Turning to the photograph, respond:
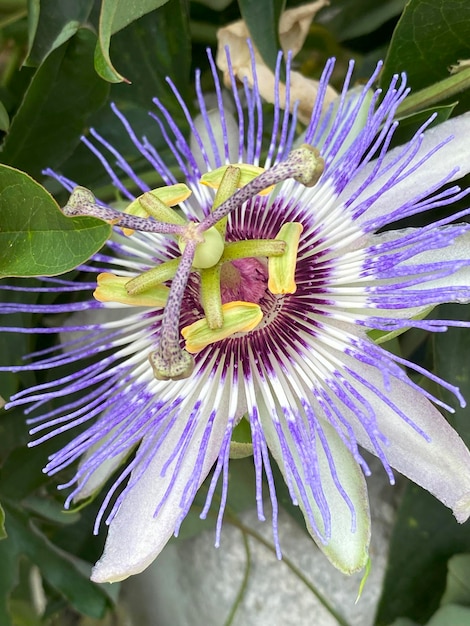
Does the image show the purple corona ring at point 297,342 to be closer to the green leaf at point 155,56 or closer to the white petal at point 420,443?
the white petal at point 420,443

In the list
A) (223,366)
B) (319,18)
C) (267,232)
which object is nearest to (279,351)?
(223,366)

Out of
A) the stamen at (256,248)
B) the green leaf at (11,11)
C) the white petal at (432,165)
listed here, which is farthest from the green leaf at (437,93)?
the green leaf at (11,11)

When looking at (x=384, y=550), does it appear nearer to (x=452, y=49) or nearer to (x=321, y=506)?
(x=321, y=506)

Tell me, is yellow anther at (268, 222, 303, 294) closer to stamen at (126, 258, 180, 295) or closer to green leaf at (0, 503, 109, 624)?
stamen at (126, 258, 180, 295)

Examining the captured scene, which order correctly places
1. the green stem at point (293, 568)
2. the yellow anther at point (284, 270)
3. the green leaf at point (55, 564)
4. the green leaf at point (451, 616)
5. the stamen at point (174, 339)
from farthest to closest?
the green stem at point (293, 568) → the green leaf at point (55, 564) → the green leaf at point (451, 616) → the yellow anther at point (284, 270) → the stamen at point (174, 339)

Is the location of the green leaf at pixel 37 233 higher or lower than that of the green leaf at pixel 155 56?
lower

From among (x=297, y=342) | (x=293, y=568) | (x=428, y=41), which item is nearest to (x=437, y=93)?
(x=428, y=41)

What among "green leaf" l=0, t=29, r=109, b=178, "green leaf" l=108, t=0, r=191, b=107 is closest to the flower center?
"green leaf" l=0, t=29, r=109, b=178
